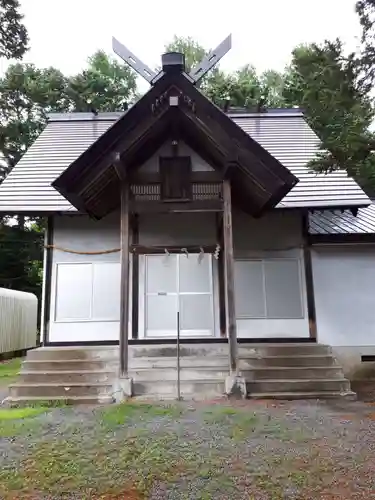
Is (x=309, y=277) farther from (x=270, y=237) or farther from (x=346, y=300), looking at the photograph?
(x=270, y=237)

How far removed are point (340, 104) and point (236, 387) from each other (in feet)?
13.5

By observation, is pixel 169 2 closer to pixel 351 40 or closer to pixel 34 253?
pixel 351 40

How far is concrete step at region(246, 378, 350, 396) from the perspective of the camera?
6.75 metres

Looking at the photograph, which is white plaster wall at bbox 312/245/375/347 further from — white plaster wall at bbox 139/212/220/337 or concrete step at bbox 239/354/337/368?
white plaster wall at bbox 139/212/220/337

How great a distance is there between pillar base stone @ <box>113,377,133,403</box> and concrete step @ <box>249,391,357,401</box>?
1.80 m

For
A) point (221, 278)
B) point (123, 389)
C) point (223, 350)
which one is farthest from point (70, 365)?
point (221, 278)

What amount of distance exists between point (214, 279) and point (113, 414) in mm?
3954

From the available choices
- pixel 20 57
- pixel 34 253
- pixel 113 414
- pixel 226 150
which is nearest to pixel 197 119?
pixel 226 150

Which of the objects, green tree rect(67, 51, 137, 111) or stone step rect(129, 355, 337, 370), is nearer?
stone step rect(129, 355, 337, 370)

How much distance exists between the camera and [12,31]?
6043 mm

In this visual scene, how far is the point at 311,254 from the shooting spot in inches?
352

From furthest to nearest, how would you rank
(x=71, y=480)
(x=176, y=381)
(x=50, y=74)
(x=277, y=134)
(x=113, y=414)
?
(x=50, y=74) < (x=277, y=134) < (x=176, y=381) < (x=113, y=414) < (x=71, y=480)

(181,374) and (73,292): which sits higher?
(73,292)

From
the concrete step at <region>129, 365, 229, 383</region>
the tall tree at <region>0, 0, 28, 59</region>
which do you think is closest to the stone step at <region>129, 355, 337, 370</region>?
the concrete step at <region>129, 365, 229, 383</region>
